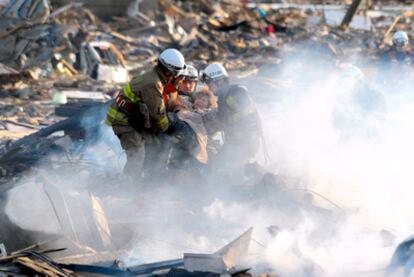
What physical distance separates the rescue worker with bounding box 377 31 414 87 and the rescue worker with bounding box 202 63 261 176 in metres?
4.32

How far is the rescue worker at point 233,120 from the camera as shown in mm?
9703

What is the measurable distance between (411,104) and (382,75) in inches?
30.9

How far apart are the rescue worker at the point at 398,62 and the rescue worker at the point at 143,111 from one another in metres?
5.82

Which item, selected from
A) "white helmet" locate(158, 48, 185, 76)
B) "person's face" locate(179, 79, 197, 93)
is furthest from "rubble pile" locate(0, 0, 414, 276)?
"white helmet" locate(158, 48, 185, 76)

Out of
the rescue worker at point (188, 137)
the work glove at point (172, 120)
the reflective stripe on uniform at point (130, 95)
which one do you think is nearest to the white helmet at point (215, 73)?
the rescue worker at point (188, 137)

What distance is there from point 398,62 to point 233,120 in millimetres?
4807

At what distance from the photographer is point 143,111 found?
27.7ft

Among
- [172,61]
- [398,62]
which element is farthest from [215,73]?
[398,62]

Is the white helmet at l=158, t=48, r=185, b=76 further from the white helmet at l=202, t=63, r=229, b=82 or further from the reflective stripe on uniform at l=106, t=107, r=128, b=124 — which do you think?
the white helmet at l=202, t=63, r=229, b=82

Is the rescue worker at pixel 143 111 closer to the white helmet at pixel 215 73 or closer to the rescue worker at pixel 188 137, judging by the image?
the rescue worker at pixel 188 137

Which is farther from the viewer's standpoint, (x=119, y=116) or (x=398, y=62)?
(x=398, y=62)

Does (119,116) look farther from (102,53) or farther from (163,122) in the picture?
(102,53)

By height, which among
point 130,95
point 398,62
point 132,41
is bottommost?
point 132,41

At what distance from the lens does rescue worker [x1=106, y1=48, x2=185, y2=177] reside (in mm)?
8359
